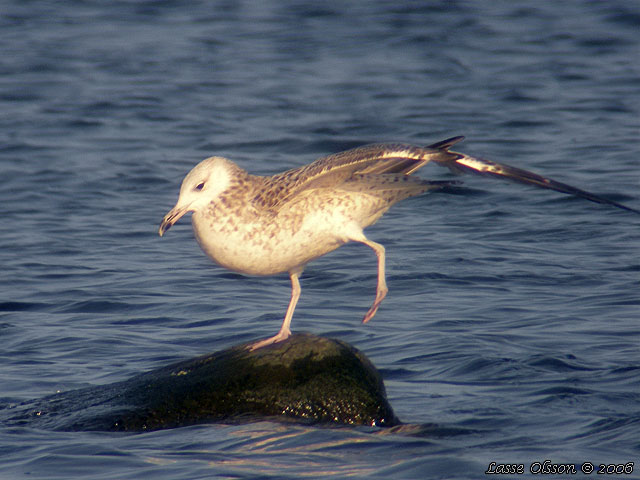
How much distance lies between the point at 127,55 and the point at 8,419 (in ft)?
47.3

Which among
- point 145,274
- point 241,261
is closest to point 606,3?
point 145,274

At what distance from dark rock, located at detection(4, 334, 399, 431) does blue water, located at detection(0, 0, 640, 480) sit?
159 mm

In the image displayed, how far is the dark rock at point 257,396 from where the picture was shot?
236 inches

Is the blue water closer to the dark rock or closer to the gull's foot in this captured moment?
the dark rock

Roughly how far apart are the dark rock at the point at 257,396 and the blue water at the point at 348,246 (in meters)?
0.16

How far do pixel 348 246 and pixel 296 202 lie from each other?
4.55 metres

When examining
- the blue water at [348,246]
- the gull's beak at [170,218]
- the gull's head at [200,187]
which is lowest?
the blue water at [348,246]

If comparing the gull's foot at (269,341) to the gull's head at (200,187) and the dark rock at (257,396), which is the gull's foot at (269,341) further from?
the gull's head at (200,187)

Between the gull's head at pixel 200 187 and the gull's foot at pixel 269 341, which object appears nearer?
the gull's head at pixel 200 187

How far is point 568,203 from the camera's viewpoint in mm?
12141

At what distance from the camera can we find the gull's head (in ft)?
20.3

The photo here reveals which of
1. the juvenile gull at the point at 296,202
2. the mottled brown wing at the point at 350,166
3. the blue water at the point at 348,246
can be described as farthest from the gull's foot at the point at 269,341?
the mottled brown wing at the point at 350,166

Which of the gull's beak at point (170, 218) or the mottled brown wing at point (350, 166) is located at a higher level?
the mottled brown wing at point (350, 166)

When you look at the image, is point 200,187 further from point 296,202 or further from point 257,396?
point 257,396
